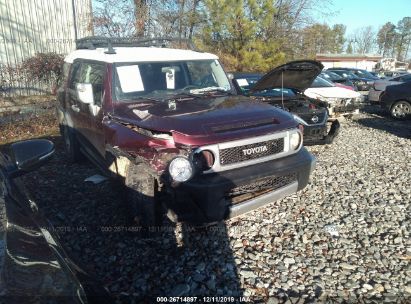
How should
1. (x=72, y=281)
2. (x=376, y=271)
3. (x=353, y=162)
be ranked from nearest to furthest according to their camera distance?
(x=72, y=281)
(x=376, y=271)
(x=353, y=162)

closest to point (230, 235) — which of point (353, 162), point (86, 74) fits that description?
point (86, 74)

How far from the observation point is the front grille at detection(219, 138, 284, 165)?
3463mm

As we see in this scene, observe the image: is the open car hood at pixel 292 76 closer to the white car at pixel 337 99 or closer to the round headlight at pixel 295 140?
the round headlight at pixel 295 140

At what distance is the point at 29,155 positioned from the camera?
259 centimetres

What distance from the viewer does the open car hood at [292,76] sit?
235 inches

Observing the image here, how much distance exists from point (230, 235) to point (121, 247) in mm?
1198

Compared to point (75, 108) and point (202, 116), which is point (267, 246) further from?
point (75, 108)

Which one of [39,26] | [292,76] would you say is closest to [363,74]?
[292,76]

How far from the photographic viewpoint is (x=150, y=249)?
11.9 feet

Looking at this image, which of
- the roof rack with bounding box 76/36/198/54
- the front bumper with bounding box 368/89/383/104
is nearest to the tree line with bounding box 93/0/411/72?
the front bumper with bounding box 368/89/383/104

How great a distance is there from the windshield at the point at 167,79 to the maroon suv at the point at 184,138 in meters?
0.01

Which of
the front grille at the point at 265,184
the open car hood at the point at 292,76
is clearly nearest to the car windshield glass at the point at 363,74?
the open car hood at the point at 292,76

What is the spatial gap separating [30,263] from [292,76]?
5742mm

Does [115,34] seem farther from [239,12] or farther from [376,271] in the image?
[376,271]
